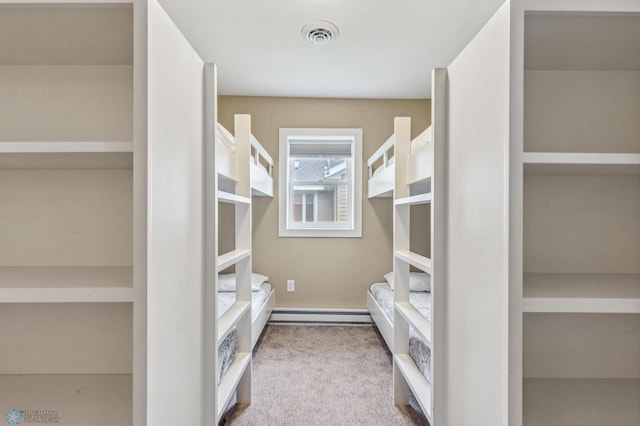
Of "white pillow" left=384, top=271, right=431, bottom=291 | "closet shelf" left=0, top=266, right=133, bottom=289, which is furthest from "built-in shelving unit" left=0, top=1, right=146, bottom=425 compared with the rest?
"white pillow" left=384, top=271, right=431, bottom=291

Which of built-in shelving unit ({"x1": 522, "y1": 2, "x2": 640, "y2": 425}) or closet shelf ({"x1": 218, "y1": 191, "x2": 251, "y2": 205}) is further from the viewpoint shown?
closet shelf ({"x1": 218, "y1": 191, "x2": 251, "y2": 205})

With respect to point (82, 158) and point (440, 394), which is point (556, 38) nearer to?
point (440, 394)

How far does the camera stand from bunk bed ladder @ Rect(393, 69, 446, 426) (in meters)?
1.22

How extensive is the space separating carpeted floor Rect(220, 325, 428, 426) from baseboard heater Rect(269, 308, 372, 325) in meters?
0.33

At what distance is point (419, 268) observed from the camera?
1.46 metres

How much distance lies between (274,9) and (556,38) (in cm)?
168

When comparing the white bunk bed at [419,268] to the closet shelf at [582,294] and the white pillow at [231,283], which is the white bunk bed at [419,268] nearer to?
the closet shelf at [582,294]

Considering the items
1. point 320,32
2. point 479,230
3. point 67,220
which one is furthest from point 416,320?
point 320,32

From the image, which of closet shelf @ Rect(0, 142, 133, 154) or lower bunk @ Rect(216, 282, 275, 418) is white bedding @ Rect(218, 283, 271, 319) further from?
closet shelf @ Rect(0, 142, 133, 154)

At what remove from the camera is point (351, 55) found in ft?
8.43

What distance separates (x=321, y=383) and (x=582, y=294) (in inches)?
64.9

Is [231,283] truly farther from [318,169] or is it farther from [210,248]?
[210,248]

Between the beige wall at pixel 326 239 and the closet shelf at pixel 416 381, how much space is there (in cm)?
166

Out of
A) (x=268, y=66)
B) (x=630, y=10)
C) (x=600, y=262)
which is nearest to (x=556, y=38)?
(x=630, y=10)
